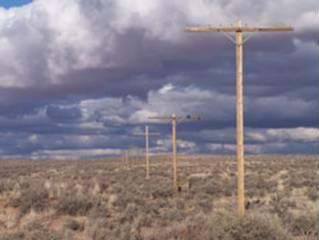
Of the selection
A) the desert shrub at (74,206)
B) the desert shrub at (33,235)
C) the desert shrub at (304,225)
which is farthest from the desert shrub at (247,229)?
the desert shrub at (74,206)

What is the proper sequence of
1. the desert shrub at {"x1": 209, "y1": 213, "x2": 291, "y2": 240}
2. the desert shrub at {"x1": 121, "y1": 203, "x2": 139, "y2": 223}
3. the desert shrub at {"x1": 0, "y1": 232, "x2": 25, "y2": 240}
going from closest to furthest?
the desert shrub at {"x1": 209, "y1": 213, "x2": 291, "y2": 240} → the desert shrub at {"x1": 0, "y1": 232, "x2": 25, "y2": 240} → the desert shrub at {"x1": 121, "y1": 203, "x2": 139, "y2": 223}

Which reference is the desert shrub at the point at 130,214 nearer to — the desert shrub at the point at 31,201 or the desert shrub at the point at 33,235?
the desert shrub at the point at 31,201

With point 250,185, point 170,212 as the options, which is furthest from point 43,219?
point 250,185

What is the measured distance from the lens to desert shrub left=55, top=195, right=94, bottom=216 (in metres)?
37.5

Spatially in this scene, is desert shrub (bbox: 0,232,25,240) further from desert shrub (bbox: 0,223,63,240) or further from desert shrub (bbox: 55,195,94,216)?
desert shrub (bbox: 55,195,94,216)

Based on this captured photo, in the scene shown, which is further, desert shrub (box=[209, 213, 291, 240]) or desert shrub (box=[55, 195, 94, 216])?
desert shrub (box=[55, 195, 94, 216])

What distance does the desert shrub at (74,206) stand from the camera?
37469 mm

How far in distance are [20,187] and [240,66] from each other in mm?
30265

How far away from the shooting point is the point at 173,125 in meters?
54.7

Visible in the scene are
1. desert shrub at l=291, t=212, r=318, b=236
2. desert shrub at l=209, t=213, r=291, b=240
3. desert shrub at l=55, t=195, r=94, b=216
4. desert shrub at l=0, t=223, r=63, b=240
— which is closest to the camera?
desert shrub at l=209, t=213, r=291, b=240

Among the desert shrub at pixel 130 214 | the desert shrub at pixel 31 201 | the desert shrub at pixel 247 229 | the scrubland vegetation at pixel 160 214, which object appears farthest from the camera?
the desert shrub at pixel 31 201

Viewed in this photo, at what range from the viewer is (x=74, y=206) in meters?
37.8

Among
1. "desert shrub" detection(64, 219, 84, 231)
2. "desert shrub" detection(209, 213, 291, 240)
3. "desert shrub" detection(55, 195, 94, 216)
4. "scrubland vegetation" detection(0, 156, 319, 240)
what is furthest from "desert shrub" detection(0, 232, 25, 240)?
"desert shrub" detection(55, 195, 94, 216)

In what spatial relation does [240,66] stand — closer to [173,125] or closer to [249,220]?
[249,220]
